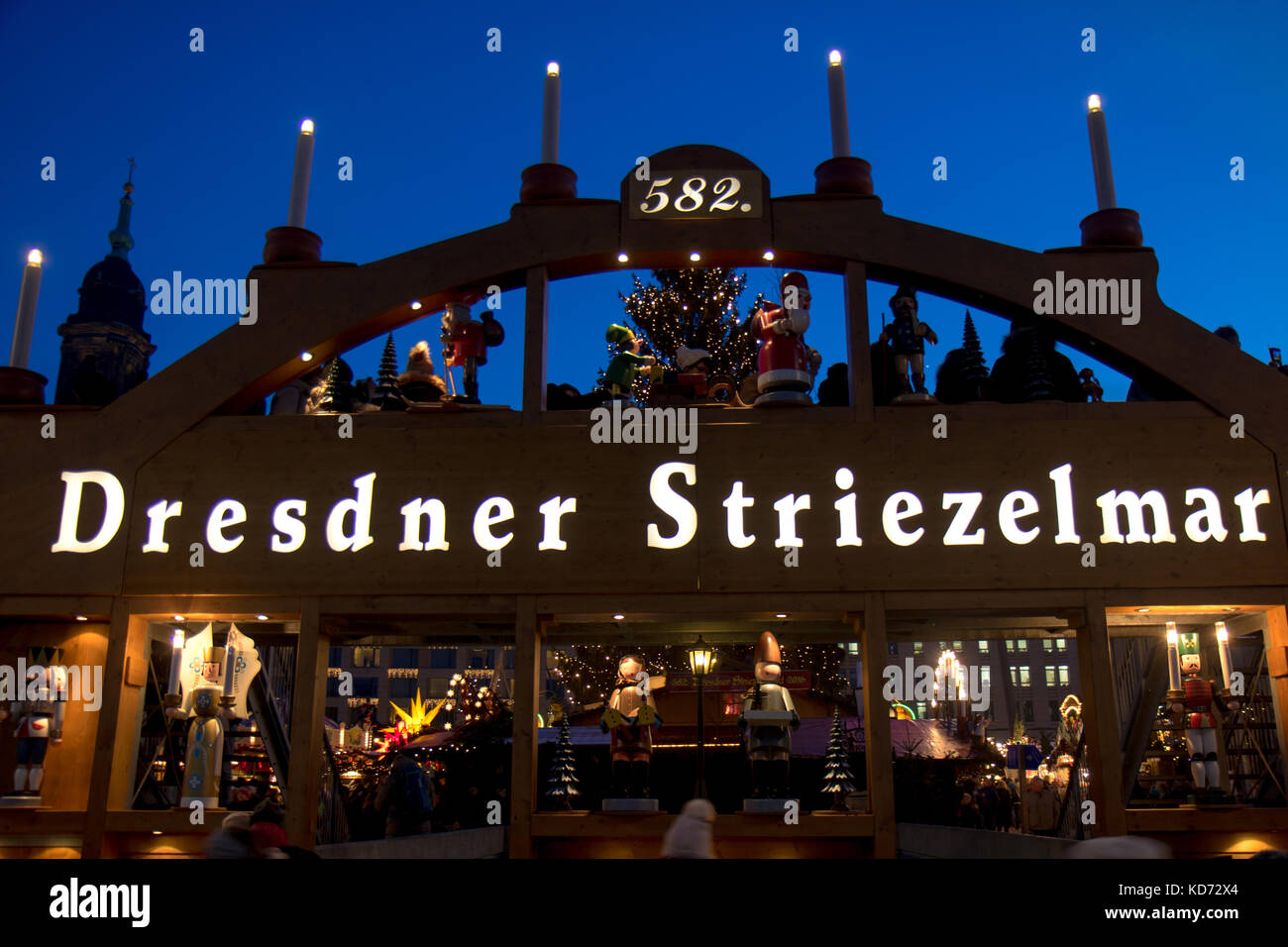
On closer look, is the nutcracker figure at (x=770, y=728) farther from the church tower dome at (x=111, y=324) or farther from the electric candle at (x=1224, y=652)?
the church tower dome at (x=111, y=324)

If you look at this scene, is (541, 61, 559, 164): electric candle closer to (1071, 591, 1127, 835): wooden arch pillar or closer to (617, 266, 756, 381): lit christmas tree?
(1071, 591, 1127, 835): wooden arch pillar

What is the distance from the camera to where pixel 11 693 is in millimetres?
11914

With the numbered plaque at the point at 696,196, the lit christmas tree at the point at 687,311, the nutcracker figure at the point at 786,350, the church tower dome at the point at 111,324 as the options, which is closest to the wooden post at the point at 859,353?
the nutcracker figure at the point at 786,350

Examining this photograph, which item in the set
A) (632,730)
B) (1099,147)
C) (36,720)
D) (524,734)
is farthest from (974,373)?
(36,720)

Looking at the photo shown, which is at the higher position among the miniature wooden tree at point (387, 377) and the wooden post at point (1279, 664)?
the miniature wooden tree at point (387, 377)

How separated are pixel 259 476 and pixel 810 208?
7.06 m

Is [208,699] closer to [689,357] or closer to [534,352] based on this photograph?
[534,352]

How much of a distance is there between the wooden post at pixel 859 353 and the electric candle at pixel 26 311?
30.1ft

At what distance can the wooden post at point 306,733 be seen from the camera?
436 inches

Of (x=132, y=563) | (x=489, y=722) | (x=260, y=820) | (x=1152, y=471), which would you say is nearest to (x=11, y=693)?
(x=132, y=563)

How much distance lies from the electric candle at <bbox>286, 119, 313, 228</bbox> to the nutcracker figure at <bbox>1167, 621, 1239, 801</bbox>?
11.4 metres

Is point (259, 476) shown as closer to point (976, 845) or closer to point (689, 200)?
point (689, 200)

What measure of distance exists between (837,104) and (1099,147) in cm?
303

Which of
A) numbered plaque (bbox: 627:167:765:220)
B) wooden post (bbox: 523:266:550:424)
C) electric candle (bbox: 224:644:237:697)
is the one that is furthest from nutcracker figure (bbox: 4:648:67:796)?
numbered plaque (bbox: 627:167:765:220)
